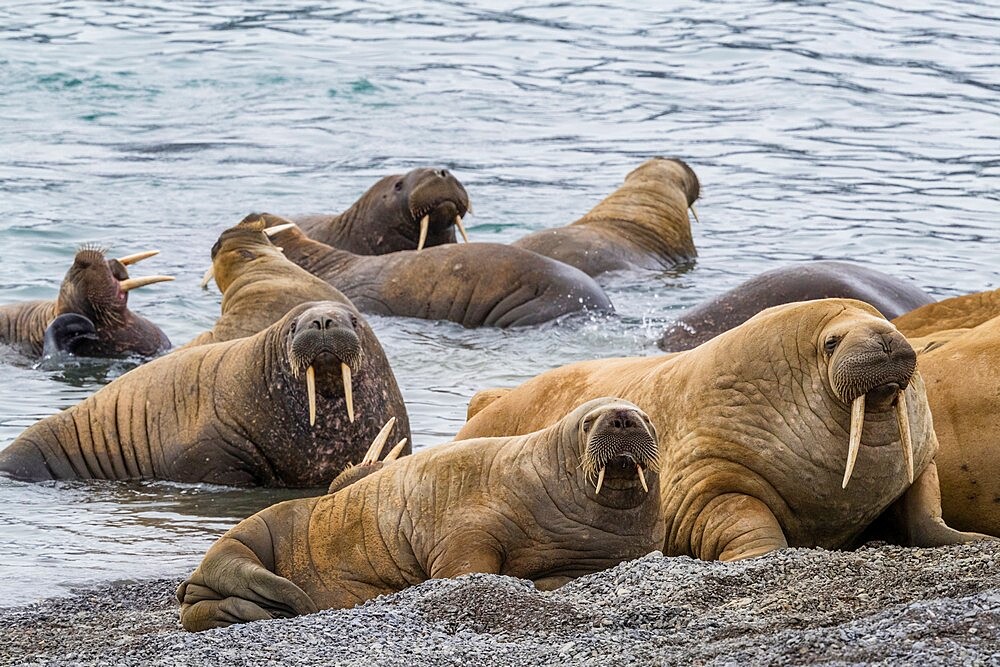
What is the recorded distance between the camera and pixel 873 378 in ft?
16.1

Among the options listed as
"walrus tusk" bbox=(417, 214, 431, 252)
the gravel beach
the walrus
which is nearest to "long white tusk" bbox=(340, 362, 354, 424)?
the walrus

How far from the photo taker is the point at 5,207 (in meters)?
15.8

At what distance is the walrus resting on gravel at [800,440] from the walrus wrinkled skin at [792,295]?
364 centimetres

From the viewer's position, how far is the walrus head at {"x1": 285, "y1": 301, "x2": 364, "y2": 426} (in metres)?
7.04

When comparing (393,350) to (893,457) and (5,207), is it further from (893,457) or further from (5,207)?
(5,207)

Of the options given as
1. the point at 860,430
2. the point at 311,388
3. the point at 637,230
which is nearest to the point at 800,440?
the point at 860,430

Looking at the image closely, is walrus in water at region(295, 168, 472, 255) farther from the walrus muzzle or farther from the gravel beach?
the gravel beach

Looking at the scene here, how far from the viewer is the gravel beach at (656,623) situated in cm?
381

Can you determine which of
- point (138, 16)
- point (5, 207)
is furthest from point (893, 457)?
point (138, 16)

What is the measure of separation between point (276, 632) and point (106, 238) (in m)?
10.8

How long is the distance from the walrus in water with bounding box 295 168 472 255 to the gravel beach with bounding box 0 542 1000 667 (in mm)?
7162

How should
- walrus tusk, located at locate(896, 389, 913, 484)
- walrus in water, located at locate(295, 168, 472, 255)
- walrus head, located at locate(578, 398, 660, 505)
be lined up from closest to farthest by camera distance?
walrus head, located at locate(578, 398, 660, 505), walrus tusk, located at locate(896, 389, 913, 484), walrus in water, located at locate(295, 168, 472, 255)

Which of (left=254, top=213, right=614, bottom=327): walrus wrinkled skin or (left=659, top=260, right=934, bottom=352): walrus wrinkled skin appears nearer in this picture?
(left=659, top=260, right=934, bottom=352): walrus wrinkled skin

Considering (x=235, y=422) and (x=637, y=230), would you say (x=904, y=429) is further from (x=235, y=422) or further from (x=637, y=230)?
(x=637, y=230)
